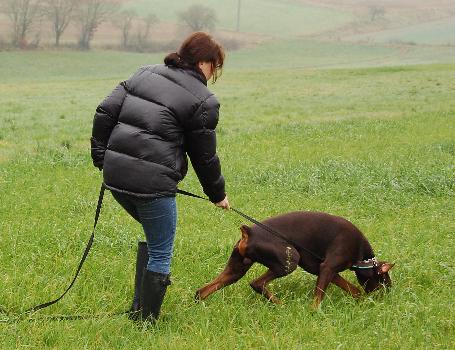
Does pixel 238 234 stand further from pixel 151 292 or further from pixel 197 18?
pixel 197 18

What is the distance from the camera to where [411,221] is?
968 cm

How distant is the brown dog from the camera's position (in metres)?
6.15

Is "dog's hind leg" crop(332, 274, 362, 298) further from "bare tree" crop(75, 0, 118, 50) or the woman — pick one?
"bare tree" crop(75, 0, 118, 50)

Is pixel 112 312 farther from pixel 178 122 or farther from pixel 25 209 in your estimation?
pixel 25 209

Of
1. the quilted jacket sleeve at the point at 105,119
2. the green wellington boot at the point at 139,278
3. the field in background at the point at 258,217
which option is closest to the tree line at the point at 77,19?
the field in background at the point at 258,217

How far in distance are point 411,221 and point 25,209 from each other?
235 inches

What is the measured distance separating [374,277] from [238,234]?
9.04ft

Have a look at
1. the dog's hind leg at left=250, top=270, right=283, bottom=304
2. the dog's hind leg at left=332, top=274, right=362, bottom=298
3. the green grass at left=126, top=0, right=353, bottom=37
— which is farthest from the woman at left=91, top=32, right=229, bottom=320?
the green grass at left=126, top=0, right=353, bottom=37

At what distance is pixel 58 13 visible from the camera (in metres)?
85.2

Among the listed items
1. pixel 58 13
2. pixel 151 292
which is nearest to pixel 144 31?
pixel 58 13

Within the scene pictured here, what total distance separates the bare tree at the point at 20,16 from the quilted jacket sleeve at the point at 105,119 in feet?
266

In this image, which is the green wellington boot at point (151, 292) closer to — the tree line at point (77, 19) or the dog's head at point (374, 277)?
the dog's head at point (374, 277)

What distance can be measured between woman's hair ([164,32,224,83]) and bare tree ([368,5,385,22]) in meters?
123

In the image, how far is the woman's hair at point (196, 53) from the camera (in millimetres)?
5371
